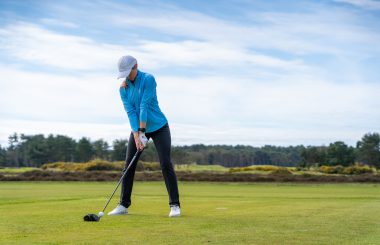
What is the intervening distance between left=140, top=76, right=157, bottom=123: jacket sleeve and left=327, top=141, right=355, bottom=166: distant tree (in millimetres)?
112208

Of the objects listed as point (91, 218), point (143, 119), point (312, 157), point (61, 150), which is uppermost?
point (61, 150)

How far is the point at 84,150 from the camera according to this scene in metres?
155

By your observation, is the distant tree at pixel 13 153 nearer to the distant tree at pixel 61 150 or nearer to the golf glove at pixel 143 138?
the distant tree at pixel 61 150

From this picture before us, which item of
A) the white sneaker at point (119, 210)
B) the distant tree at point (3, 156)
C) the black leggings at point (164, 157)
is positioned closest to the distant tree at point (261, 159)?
the distant tree at point (3, 156)

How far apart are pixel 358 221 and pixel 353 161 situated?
11928cm

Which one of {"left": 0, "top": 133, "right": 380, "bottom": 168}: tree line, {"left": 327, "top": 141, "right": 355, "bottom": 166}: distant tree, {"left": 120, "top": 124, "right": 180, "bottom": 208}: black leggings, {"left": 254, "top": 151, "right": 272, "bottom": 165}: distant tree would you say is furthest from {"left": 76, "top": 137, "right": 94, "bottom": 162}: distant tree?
{"left": 120, "top": 124, "right": 180, "bottom": 208}: black leggings

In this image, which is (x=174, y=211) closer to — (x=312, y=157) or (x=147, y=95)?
(x=147, y=95)

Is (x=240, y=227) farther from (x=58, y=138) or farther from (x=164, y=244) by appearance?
(x=58, y=138)

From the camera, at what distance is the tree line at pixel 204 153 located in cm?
12225

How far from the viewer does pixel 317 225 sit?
7852 millimetres

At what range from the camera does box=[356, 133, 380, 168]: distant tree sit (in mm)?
126562

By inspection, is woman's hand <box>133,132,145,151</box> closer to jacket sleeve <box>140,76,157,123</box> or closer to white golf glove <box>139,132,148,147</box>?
white golf glove <box>139,132,148,147</box>

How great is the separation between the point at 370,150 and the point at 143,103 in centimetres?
12364

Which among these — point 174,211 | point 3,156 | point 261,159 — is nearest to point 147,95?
point 174,211
